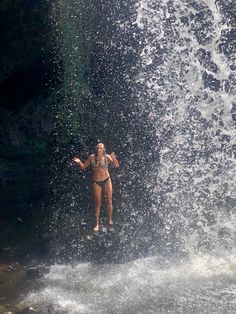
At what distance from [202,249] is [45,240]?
13.1 feet

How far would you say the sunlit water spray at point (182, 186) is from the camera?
8.43 m

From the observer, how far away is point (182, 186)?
11.2 m

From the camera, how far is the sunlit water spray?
8.43 m

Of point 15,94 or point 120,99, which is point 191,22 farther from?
point 15,94

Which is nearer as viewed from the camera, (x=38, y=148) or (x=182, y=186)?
(x=182, y=186)

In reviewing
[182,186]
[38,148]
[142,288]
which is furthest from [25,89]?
[142,288]

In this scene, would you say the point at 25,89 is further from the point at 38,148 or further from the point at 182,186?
the point at 182,186

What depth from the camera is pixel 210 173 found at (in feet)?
36.8

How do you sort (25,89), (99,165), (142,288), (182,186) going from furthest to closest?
(25,89)
(182,186)
(99,165)
(142,288)

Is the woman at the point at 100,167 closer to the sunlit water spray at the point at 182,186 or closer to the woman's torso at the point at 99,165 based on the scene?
the woman's torso at the point at 99,165

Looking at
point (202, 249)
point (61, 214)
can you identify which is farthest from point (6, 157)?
point (202, 249)

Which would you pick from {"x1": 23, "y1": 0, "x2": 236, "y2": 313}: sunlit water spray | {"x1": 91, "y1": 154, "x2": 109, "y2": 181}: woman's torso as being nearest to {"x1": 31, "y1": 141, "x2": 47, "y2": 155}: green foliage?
{"x1": 23, "y1": 0, "x2": 236, "y2": 313}: sunlit water spray

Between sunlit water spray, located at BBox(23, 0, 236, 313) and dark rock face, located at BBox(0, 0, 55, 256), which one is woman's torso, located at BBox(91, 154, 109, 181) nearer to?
sunlit water spray, located at BBox(23, 0, 236, 313)

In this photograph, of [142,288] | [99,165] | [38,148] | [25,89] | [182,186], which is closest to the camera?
[142,288]
